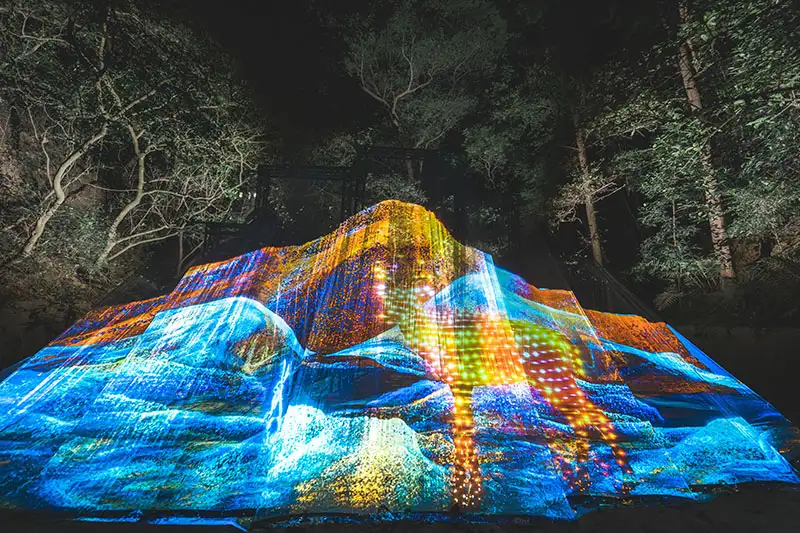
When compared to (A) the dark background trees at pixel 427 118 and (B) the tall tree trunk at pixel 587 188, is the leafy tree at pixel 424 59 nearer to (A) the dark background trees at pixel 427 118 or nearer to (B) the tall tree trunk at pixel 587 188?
(A) the dark background trees at pixel 427 118

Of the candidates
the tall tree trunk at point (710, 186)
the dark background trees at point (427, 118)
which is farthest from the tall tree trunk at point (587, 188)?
the tall tree trunk at point (710, 186)

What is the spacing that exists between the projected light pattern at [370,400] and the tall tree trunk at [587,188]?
2849 mm

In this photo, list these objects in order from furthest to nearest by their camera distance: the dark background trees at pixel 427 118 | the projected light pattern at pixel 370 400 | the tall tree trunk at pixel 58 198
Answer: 1. the tall tree trunk at pixel 58 198
2. the dark background trees at pixel 427 118
3. the projected light pattern at pixel 370 400

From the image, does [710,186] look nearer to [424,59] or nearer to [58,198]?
[424,59]

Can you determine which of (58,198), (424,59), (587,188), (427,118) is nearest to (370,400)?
(58,198)

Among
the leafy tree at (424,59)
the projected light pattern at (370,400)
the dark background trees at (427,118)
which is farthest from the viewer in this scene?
the leafy tree at (424,59)

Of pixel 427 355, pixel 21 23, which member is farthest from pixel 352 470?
pixel 21 23

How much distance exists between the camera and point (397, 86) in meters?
9.67

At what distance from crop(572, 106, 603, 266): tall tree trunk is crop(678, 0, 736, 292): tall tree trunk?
1.73m

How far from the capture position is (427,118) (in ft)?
32.2

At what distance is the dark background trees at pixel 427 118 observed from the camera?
15.9ft

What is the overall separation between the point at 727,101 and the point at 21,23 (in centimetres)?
833

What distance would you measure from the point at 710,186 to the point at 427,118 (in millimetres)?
6329

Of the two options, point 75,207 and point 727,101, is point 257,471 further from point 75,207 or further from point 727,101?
point 75,207
